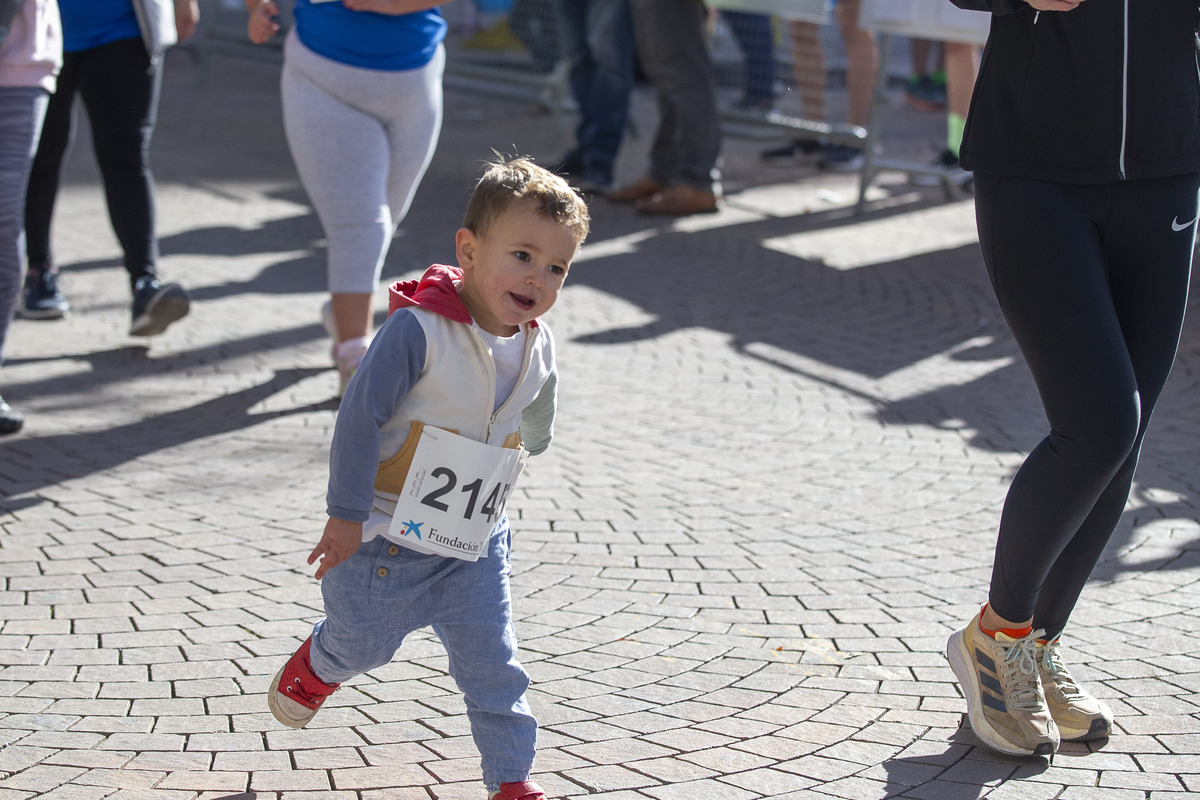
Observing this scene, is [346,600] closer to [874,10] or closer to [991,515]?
[991,515]

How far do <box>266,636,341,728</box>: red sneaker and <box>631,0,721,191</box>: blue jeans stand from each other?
268 inches

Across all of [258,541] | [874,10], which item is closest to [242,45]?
[874,10]

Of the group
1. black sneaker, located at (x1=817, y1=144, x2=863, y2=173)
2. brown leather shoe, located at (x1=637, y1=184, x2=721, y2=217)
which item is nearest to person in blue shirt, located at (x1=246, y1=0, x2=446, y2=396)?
brown leather shoe, located at (x1=637, y1=184, x2=721, y2=217)

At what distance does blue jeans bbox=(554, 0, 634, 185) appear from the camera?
935 centimetres

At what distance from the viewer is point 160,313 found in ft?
18.4

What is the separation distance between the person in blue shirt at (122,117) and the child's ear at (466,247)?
3385 millimetres

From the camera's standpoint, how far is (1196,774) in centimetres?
291

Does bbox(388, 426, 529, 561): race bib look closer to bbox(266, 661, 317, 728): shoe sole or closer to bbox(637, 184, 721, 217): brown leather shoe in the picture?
bbox(266, 661, 317, 728): shoe sole

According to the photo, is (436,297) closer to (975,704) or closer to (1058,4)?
(1058,4)

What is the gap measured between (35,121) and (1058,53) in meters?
3.37

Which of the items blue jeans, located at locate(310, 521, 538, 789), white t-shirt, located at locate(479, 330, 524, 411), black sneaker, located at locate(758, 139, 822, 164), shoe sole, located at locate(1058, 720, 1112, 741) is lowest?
black sneaker, located at locate(758, 139, 822, 164)

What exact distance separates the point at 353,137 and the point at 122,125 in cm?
128

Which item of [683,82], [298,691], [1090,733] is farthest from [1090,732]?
[683,82]

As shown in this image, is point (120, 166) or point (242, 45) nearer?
point (120, 166)
